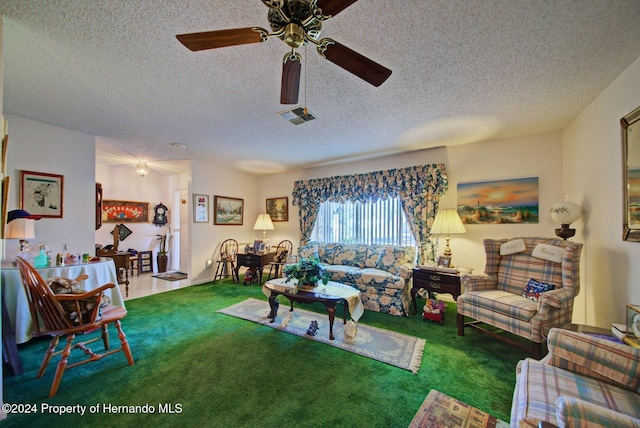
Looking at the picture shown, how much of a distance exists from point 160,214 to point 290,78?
6.38 meters

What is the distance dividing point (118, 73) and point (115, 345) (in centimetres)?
259

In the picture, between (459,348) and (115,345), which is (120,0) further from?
(459,348)

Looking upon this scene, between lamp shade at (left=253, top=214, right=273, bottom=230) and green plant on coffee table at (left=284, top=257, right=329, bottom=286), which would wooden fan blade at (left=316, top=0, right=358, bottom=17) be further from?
lamp shade at (left=253, top=214, right=273, bottom=230)

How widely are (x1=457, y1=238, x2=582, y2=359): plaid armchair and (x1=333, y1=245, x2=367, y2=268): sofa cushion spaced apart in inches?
66.8

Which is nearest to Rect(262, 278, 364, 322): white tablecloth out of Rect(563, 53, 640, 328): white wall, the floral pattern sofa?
the floral pattern sofa

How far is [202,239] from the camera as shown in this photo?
16.8 ft

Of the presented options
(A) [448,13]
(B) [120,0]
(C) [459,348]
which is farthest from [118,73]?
(C) [459,348]

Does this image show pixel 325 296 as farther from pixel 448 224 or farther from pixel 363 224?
pixel 363 224

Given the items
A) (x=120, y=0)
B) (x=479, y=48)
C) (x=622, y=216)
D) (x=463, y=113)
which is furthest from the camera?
(x=463, y=113)

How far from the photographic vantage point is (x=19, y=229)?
2527 millimetres

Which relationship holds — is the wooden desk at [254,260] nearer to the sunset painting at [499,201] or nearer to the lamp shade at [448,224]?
the lamp shade at [448,224]

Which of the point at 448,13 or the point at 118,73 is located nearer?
the point at 448,13

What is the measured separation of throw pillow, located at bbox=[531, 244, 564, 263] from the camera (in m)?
2.48

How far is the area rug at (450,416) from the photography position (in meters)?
1.53
